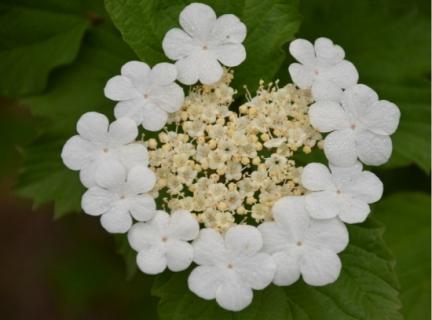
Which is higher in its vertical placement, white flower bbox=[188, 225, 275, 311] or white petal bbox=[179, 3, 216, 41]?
white petal bbox=[179, 3, 216, 41]

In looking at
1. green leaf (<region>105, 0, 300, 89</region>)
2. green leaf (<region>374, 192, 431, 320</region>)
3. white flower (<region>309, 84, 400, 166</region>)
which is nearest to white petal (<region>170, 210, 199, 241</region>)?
white flower (<region>309, 84, 400, 166</region>)

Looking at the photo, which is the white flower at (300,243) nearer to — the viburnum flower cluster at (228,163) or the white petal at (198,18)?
the viburnum flower cluster at (228,163)

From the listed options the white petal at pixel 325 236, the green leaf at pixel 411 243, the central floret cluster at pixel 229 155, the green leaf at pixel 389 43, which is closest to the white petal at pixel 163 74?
the central floret cluster at pixel 229 155

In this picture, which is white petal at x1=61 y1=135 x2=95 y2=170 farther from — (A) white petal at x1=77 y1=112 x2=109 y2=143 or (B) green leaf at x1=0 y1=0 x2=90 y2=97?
(B) green leaf at x1=0 y1=0 x2=90 y2=97

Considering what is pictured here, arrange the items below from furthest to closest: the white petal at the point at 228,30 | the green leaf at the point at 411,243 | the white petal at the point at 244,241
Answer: the green leaf at the point at 411,243
the white petal at the point at 228,30
the white petal at the point at 244,241

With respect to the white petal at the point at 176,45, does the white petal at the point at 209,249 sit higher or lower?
lower

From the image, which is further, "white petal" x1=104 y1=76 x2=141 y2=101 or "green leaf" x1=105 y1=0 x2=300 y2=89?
"green leaf" x1=105 y1=0 x2=300 y2=89
